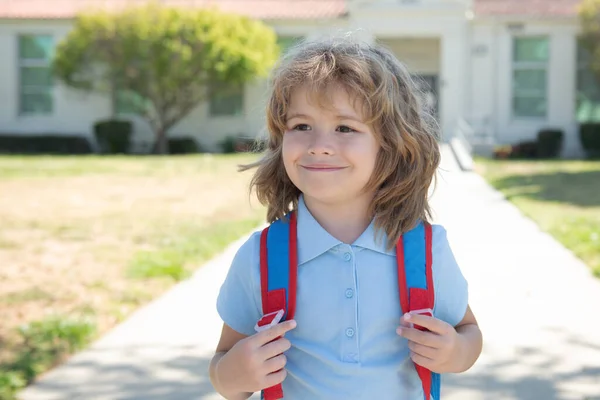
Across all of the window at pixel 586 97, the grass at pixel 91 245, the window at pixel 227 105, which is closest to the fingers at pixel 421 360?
the grass at pixel 91 245

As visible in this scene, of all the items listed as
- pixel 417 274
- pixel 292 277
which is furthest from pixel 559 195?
pixel 292 277

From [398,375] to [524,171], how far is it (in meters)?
15.7

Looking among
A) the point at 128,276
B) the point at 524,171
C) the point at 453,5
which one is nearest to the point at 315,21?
the point at 453,5

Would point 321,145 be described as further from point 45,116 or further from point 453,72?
point 45,116

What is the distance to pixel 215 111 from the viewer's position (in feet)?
87.6

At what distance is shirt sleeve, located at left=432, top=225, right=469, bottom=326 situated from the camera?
6.61ft

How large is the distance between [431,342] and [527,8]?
24.3 meters

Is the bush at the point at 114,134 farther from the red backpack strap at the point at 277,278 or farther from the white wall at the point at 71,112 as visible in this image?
the red backpack strap at the point at 277,278

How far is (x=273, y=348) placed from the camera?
1.86 m

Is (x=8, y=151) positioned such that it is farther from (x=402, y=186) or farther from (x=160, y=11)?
(x=402, y=186)

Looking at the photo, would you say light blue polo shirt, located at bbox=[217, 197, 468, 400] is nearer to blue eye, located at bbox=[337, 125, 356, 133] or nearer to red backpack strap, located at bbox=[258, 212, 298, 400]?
red backpack strap, located at bbox=[258, 212, 298, 400]

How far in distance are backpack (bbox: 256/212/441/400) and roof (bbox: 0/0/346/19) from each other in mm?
23506

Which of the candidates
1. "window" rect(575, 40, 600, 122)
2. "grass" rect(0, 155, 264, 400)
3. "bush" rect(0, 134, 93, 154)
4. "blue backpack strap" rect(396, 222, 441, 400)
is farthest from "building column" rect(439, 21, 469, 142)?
"blue backpack strap" rect(396, 222, 441, 400)

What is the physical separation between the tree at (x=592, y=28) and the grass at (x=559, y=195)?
3641mm
